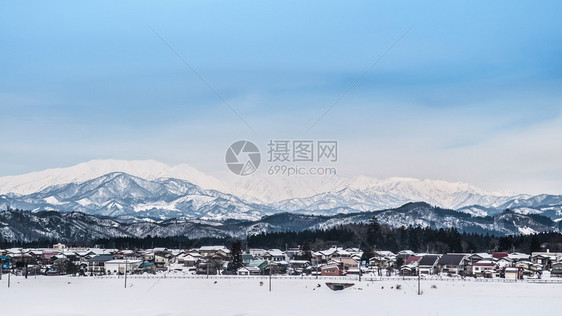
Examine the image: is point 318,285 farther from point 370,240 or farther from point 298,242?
point 298,242

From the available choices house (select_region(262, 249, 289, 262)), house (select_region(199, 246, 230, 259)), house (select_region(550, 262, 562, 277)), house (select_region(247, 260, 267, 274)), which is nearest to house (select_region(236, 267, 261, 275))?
house (select_region(247, 260, 267, 274))

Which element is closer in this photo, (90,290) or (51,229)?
(90,290)

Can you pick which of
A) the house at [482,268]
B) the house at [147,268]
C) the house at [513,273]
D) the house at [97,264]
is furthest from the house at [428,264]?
the house at [97,264]

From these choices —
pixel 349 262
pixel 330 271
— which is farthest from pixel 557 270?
pixel 349 262

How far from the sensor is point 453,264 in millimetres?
70438

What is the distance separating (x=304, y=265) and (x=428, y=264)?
1546 cm

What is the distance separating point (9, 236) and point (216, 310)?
134298mm

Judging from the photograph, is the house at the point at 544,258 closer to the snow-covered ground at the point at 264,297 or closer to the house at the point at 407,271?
the house at the point at 407,271

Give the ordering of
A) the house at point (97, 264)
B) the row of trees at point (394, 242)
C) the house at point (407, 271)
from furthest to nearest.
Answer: the row of trees at point (394, 242) → the house at point (97, 264) → the house at point (407, 271)

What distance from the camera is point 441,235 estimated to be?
10294cm

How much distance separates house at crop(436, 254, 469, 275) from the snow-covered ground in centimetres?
1205

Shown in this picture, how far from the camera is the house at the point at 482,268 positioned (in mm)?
66600

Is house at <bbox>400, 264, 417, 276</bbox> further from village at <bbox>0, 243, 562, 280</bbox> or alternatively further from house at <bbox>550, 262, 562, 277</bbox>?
house at <bbox>550, 262, 562, 277</bbox>

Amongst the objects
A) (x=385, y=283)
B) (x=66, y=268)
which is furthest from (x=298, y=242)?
(x=385, y=283)
